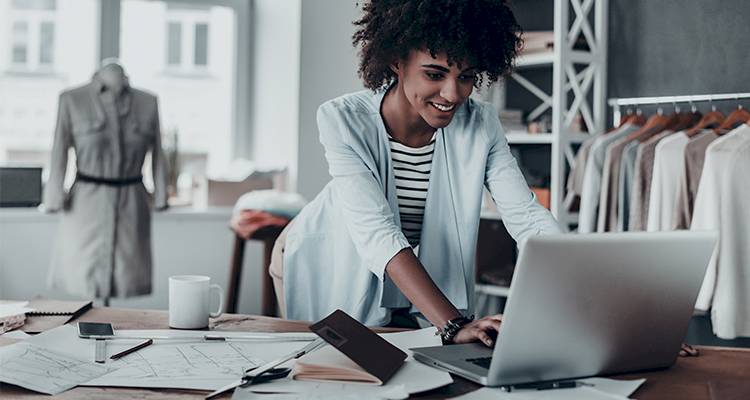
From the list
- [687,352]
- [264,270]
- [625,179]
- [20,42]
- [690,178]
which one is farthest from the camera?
[20,42]

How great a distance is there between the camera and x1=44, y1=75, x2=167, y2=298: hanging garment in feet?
12.5

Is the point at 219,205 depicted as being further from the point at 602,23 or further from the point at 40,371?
the point at 40,371

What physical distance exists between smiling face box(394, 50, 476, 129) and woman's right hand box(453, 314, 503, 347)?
19.4 inches

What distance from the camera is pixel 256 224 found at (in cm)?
392

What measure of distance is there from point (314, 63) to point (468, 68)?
2977 millimetres

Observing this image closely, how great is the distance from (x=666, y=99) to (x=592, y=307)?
250 centimetres

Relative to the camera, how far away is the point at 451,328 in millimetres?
1563

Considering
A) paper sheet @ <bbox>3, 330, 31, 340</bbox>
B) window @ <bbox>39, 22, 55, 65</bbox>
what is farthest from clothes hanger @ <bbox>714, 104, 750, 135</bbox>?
window @ <bbox>39, 22, 55, 65</bbox>

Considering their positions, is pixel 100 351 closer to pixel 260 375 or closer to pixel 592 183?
pixel 260 375

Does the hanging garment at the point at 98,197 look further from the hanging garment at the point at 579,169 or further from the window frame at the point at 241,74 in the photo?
the hanging garment at the point at 579,169

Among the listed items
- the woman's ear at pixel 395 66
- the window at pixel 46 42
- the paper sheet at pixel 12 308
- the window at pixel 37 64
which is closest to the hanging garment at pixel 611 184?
the woman's ear at pixel 395 66

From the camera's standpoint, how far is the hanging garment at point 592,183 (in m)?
3.54

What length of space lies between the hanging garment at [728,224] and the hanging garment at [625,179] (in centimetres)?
38

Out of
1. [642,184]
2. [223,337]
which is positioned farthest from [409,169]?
[642,184]
